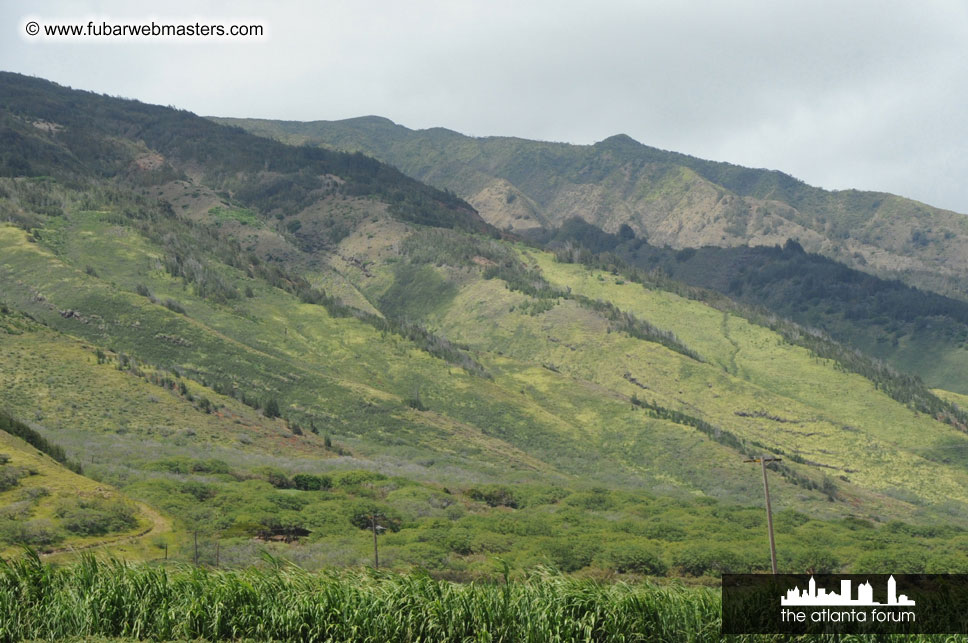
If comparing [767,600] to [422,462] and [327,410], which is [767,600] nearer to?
[422,462]

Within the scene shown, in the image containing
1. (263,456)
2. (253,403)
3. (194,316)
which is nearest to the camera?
(263,456)

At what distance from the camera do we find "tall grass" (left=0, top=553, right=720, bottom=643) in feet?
83.4

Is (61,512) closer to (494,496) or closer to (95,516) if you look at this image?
(95,516)

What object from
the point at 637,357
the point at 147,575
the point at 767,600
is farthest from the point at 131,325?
the point at 767,600

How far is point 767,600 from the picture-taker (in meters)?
26.4

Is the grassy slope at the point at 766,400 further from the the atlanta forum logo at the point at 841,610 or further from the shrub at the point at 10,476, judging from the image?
the the atlanta forum logo at the point at 841,610

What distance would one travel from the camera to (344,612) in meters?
25.5

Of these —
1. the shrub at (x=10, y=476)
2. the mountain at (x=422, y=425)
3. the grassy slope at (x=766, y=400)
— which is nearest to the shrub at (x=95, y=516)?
the mountain at (x=422, y=425)

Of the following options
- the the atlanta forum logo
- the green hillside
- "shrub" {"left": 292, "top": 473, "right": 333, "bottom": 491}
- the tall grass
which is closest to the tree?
"shrub" {"left": 292, "top": 473, "right": 333, "bottom": 491}

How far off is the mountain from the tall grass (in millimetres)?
33202

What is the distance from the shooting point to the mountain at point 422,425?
7025cm

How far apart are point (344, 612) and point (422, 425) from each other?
102557mm

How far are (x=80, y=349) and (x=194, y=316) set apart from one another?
42.9 meters

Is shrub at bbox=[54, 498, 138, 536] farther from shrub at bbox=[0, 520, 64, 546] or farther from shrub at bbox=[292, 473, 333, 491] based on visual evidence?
shrub at bbox=[292, 473, 333, 491]
